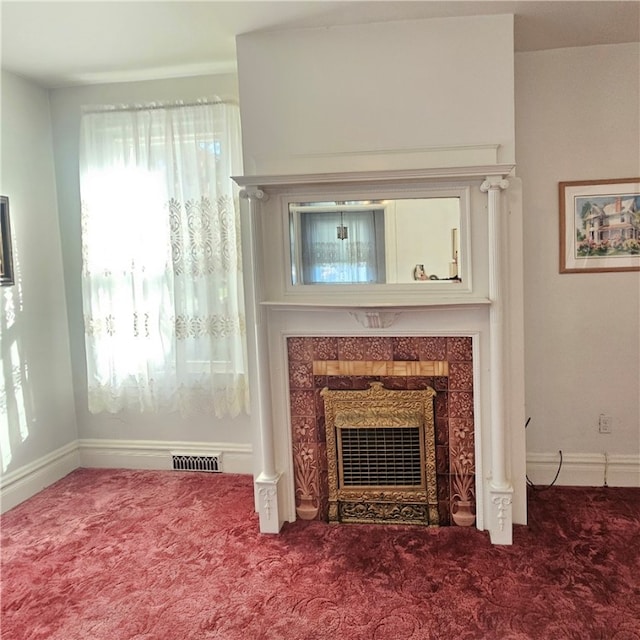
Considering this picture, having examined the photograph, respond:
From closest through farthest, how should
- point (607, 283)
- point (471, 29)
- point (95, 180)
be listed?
point (471, 29)
point (607, 283)
point (95, 180)

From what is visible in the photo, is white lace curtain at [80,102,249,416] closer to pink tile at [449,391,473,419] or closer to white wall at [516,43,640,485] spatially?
pink tile at [449,391,473,419]

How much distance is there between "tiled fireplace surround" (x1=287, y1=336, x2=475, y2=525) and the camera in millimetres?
2494

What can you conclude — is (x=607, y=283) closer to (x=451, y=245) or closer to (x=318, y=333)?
(x=451, y=245)

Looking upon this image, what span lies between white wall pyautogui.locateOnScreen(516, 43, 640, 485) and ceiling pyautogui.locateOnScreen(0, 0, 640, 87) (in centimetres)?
20

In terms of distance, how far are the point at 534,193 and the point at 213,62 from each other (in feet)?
6.81

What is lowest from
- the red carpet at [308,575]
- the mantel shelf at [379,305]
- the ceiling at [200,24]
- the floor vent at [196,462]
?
the red carpet at [308,575]

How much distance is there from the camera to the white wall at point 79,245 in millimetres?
3059

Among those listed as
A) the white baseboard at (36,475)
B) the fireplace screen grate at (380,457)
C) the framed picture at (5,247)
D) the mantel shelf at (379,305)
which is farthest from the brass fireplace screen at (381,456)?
the framed picture at (5,247)

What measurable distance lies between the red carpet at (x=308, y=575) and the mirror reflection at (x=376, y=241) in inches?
53.3

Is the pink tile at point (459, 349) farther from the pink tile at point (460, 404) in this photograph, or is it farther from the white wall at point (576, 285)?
the white wall at point (576, 285)

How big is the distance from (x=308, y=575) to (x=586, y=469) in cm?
185

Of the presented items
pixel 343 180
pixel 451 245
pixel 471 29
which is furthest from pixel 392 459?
pixel 471 29

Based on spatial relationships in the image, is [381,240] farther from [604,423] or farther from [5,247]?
[5,247]

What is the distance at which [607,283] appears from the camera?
9.25ft
